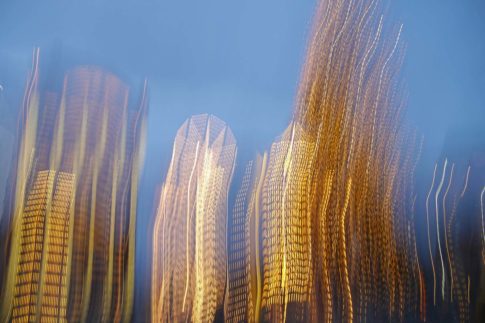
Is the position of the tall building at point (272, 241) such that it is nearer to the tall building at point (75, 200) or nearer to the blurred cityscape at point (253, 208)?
the blurred cityscape at point (253, 208)

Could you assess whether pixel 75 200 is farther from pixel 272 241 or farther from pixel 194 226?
pixel 272 241

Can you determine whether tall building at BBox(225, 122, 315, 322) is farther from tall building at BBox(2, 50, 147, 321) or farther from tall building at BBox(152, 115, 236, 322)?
tall building at BBox(2, 50, 147, 321)

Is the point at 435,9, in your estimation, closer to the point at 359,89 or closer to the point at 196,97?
the point at 359,89

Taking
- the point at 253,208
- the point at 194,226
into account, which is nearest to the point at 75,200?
the point at 194,226

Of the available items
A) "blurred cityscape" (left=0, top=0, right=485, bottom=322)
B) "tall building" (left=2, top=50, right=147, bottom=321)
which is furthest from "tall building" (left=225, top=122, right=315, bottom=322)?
"tall building" (left=2, top=50, right=147, bottom=321)

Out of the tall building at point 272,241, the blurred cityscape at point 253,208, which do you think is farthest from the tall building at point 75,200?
the tall building at point 272,241

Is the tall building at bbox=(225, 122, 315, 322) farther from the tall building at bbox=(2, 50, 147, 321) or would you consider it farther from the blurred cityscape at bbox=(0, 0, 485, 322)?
the tall building at bbox=(2, 50, 147, 321)
